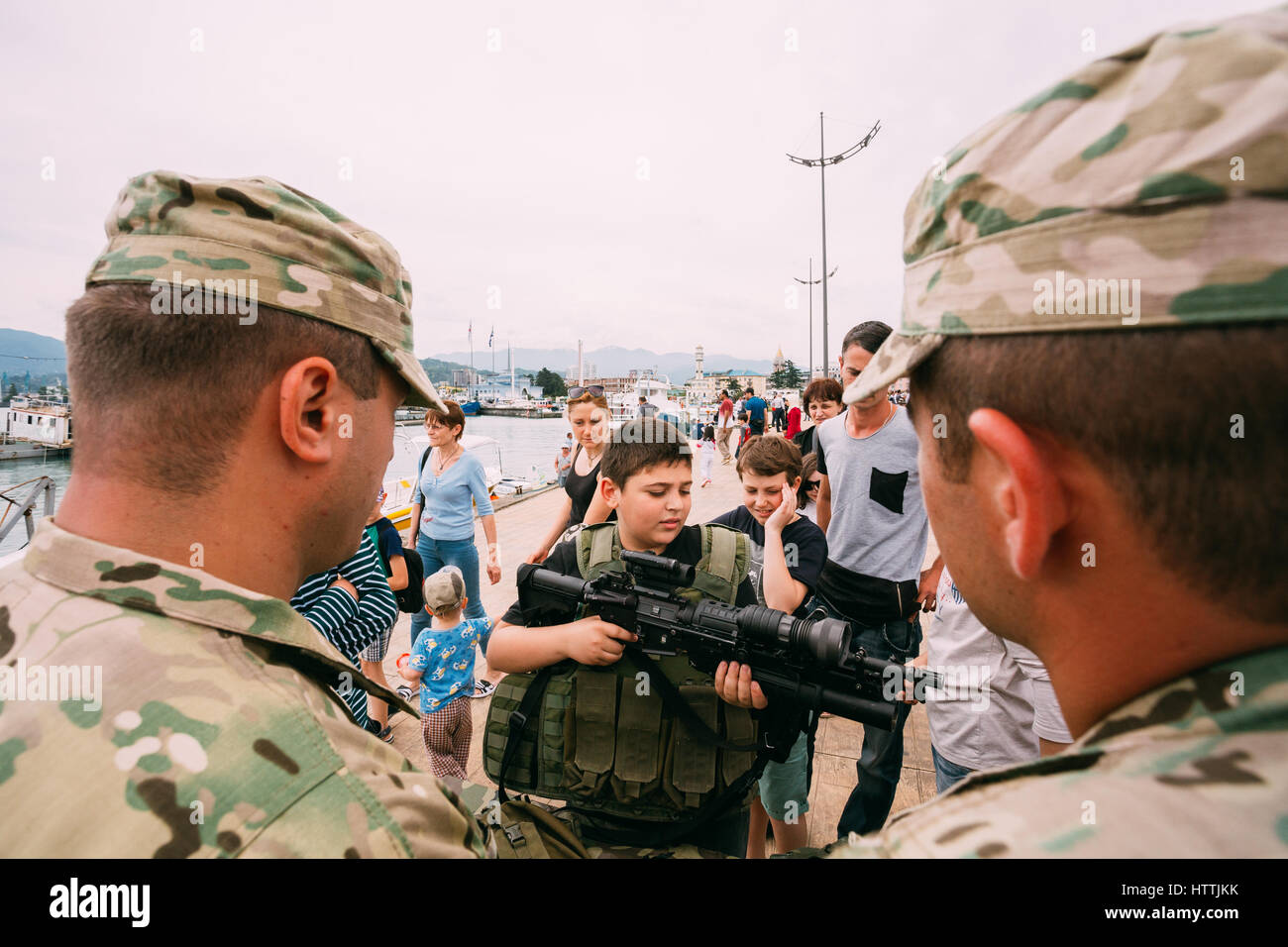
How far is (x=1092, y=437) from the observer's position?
676 mm

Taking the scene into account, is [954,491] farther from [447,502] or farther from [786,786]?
[447,502]

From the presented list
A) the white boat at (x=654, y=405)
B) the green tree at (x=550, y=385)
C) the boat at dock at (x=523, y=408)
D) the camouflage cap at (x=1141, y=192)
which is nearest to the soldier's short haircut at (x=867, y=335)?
the white boat at (x=654, y=405)

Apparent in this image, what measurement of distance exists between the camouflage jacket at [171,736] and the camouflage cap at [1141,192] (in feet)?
3.66

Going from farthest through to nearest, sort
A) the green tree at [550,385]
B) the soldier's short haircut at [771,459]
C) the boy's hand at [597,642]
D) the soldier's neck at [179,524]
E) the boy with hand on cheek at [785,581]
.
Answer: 1. the green tree at [550,385]
2. the soldier's short haircut at [771,459]
3. the boy with hand on cheek at [785,581]
4. the boy's hand at [597,642]
5. the soldier's neck at [179,524]

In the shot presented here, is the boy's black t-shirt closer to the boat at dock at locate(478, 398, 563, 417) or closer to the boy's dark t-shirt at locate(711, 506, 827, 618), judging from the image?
the boy's dark t-shirt at locate(711, 506, 827, 618)

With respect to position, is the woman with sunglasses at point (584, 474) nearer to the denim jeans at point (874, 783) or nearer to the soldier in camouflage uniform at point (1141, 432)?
the denim jeans at point (874, 783)

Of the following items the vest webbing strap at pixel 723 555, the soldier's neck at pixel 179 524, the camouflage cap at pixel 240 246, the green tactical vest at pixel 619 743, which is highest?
the camouflage cap at pixel 240 246

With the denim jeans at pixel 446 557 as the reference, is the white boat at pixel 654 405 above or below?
above

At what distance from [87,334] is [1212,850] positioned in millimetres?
1738

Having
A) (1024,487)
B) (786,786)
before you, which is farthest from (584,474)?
(1024,487)

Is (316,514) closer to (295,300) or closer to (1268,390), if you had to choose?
(295,300)

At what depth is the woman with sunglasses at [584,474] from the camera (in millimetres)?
4220

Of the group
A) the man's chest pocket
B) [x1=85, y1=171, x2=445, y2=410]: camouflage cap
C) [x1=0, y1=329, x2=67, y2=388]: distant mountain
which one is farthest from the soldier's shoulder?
[x1=0, y1=329, x2=67, y2=388]: distant mountain
